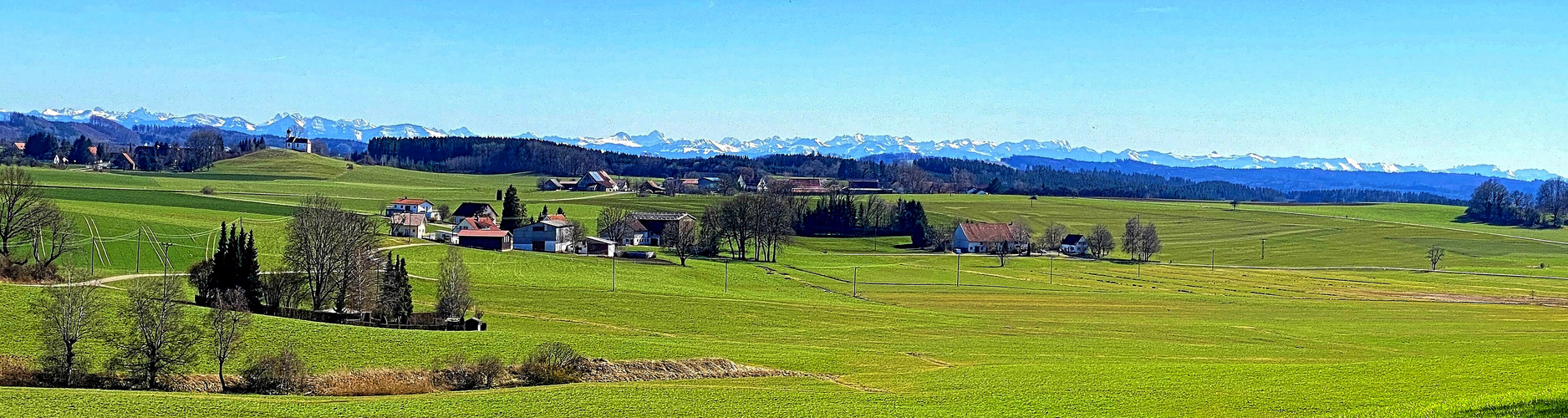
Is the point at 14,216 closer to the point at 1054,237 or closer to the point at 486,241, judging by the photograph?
the point at 486,241

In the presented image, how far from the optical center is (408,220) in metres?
99.8

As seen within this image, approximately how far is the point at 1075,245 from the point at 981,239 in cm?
1078

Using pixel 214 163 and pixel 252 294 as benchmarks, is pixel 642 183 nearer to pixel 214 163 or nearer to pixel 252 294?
pixel 214 163

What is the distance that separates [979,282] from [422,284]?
41.0m

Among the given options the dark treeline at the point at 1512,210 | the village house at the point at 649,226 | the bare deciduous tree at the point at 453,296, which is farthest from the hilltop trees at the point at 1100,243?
the bare deciduous tree at the point at 453,296

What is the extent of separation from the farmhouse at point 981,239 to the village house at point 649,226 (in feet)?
105

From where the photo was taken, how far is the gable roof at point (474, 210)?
119044 mm

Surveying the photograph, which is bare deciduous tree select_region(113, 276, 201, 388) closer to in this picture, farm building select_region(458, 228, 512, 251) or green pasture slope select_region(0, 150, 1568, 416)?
green pasture slope select_region(0, 150, 1568, 416)

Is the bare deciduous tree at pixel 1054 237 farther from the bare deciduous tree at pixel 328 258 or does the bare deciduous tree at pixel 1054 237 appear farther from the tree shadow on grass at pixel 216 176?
the tree shadow on grass at pixel 216 176

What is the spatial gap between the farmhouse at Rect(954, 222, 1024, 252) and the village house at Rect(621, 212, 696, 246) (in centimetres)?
3190

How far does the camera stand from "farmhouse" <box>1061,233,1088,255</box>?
131m

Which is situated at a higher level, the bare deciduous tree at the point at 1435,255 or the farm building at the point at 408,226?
the farm building at the point at 408,226

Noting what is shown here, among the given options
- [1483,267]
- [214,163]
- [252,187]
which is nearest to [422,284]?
[252,187]

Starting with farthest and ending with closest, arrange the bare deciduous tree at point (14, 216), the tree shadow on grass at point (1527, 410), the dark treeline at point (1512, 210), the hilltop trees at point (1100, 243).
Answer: the dark treeline at point (1512, 210), the hilltop trees at point (1100, 243), the bare deciduous tree at point (14, 216), the tree shadow on grass at point (1527, 410)
